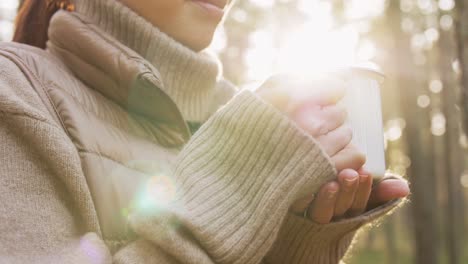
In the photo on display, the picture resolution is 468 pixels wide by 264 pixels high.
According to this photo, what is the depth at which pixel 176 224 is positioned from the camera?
1363 millimetres

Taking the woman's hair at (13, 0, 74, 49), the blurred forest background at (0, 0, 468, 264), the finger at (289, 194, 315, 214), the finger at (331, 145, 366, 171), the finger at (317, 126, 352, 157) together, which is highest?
the finger at (317, 126, 352, 157)

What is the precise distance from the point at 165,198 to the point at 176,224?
0.30 ft

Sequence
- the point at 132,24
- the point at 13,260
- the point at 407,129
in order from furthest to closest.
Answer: the point at 407,129 → the point at 132,24 → the point at 13,260

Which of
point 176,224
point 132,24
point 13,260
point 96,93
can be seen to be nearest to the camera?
point 13,260

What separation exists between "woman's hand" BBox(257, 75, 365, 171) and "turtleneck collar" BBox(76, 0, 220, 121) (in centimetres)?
60

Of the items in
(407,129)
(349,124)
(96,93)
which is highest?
(349,124)

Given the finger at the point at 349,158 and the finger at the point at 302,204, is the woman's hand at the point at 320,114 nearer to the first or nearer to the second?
the finger at the point at 349,158

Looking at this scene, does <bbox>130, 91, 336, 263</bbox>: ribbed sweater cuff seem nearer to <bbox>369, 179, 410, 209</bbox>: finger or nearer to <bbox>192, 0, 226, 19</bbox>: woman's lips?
<bbox>369, 179, 410, 209</bbox>: finger

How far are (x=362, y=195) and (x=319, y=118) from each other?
0.25 metres

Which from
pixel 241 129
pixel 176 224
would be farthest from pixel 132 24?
pixel 176 224

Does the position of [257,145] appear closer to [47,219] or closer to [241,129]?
[241,129]

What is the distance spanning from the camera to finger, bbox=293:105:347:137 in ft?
4.46

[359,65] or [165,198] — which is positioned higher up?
[359,65]

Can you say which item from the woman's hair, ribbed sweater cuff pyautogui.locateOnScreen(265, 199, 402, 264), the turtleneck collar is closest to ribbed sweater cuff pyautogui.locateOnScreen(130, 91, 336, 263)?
ribbed sweater cuff pyautogui.locateOnScreen(265, 199, 402, 264)
